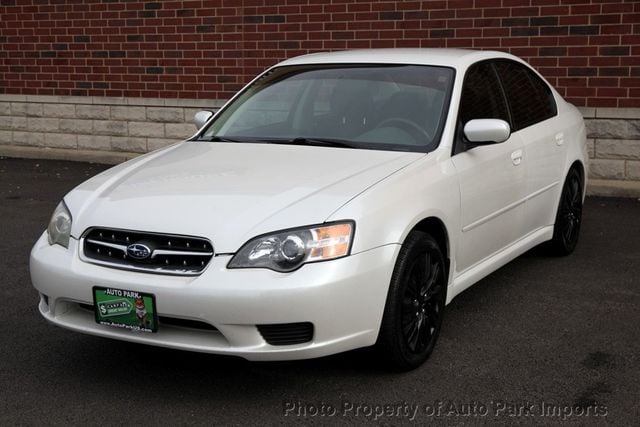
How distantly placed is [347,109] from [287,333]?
5.66ft

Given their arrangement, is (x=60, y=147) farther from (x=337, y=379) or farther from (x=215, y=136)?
(x=337, y=379)

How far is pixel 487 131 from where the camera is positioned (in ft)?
15.4

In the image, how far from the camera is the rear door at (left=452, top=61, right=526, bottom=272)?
15.5 ft

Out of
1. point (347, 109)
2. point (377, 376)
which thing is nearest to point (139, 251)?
point (377, 376)

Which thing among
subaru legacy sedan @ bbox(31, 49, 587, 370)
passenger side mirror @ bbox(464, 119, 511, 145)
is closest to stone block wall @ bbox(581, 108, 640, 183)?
subaru legacy sedan @ bbox(31, 49, 587, 370)

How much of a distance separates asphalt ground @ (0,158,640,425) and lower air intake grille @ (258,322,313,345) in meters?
0.32

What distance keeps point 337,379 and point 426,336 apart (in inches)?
19.7

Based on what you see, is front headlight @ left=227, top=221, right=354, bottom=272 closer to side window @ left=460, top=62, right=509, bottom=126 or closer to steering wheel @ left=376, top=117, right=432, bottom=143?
steering wheel @ left=376, top=117, right=432, bottom=143

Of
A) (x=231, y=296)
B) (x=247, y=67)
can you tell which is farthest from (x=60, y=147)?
(x=231, y=296)

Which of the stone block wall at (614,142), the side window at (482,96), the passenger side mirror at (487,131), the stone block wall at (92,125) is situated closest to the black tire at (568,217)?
the side window at (482,96)

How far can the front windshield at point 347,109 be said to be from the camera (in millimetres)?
4824

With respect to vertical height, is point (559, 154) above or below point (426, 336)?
above

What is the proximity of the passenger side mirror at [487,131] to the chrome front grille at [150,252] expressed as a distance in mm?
Result: 1694

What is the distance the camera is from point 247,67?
35.4 ft
